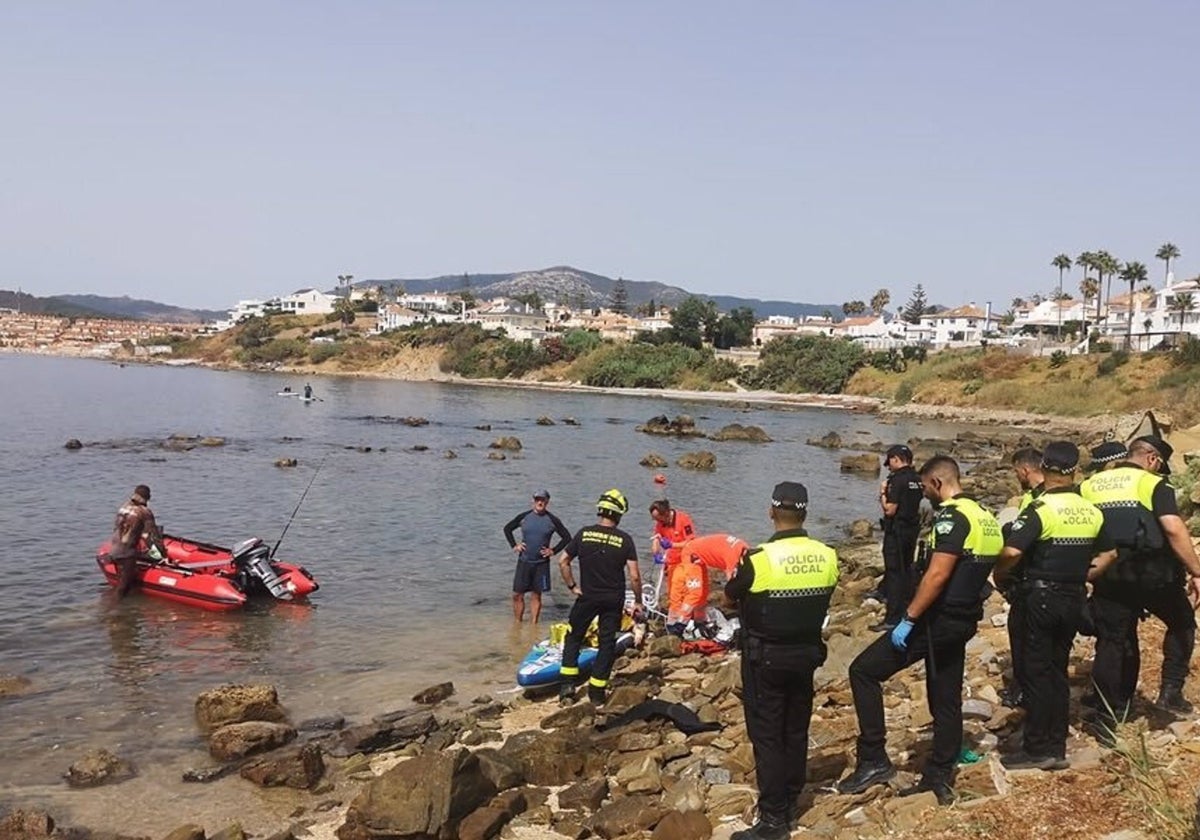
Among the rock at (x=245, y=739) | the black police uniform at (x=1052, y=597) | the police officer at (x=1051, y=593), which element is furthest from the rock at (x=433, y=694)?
the black police uniform at (x=1052, y=597)

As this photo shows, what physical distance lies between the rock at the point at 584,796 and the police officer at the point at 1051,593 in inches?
123

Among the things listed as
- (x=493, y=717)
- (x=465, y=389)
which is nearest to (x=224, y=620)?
(x=493, y=717)

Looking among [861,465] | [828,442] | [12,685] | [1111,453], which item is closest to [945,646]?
[1111,453]

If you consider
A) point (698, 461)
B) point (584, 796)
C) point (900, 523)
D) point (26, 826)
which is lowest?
point (698, 461)

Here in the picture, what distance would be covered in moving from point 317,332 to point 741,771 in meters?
164

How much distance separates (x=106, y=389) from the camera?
299ft

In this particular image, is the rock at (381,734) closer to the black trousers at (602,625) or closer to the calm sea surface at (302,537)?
the calm sea surface at (302,537)

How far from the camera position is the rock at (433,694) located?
12.0m

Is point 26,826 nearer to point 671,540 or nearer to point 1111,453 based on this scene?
point 671,540

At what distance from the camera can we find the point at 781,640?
6.33 m

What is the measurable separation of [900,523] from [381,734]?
658cm

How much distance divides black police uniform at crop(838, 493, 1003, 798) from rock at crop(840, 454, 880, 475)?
117 feet

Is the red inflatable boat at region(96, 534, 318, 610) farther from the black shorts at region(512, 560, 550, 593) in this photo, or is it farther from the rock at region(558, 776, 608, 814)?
the rock at region(558, 776, 608, 814)

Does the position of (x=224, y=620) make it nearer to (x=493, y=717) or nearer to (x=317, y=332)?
(x=493, y=717)
